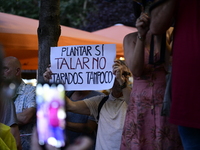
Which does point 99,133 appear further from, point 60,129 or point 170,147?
point 60,129

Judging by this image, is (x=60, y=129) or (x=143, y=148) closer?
(x=60, y=129)

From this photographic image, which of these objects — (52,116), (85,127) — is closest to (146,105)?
(52,116)

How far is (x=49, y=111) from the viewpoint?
143 cm

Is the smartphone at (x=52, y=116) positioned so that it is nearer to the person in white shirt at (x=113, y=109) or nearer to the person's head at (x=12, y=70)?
the person in white shirt at (x=113, y=109)

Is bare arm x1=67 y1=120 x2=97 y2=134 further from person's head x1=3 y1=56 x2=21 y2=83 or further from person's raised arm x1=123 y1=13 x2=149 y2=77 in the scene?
person's raised arm x1=123 y1=13 x2=149 y2=77

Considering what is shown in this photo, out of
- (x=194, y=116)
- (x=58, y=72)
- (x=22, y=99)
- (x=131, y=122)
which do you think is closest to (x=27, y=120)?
(x=22, y=99)

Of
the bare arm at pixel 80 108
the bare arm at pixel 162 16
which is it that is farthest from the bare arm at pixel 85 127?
the bare arm at pixel 162 16

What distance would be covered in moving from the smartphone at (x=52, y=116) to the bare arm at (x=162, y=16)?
0.79 meters

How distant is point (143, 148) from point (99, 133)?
1.19m

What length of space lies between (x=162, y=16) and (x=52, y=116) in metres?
0.90

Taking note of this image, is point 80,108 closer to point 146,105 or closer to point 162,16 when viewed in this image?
point 146,105

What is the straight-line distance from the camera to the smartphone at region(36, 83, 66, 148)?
4.58ft

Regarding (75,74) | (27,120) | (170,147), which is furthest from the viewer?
(27,120)

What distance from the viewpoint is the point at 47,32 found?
423cm
